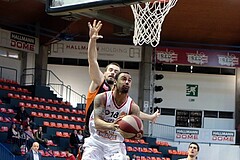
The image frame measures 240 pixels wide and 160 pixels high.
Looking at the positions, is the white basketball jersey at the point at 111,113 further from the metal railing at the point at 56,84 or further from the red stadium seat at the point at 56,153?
the metal railing at the point at 56,84

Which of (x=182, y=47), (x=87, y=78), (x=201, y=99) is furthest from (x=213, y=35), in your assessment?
(x=87, y=78)

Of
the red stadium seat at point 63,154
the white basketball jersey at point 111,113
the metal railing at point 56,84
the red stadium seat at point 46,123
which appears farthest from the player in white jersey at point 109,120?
the metal railing at point 56,84

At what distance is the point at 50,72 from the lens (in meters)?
26.2

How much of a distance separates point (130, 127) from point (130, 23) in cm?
1818

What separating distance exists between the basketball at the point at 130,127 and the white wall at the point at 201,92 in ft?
72.8

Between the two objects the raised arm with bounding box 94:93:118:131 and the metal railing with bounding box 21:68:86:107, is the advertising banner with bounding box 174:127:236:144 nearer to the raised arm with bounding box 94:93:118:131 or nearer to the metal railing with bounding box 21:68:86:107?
the metal railing with bounding box 21:68:86:107

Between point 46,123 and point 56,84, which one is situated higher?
point 56,84

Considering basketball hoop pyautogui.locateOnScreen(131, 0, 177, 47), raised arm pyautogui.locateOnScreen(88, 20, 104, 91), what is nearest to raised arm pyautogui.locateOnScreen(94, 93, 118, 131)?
raised arm pyautogui.locateOnScreen(88, 20, 104, 91)

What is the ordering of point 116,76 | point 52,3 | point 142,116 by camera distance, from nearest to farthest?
point 116,76
point 142,116
point 52,3

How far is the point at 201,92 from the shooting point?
92.9 ft

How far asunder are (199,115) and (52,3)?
21518mm

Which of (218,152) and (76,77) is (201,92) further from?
(76,77)

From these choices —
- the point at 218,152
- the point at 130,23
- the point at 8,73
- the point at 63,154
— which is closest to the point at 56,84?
the point at 8,73

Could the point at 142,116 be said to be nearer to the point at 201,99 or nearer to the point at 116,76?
the point at 116,76
